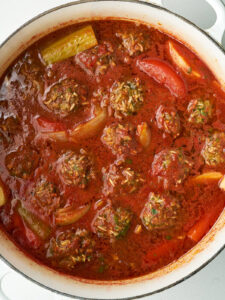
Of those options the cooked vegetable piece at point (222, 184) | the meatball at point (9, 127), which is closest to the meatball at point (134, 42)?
the meatball at point (9, 127)

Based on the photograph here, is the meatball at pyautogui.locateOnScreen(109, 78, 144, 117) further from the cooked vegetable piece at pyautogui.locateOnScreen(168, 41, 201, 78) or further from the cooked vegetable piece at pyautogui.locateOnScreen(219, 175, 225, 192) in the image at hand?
the cooked vegetable piece at pyautogui.locateOnScreen(219, 175, 225, 192)

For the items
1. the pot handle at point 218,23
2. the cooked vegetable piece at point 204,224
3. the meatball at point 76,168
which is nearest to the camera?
the pot handle at point 218,23

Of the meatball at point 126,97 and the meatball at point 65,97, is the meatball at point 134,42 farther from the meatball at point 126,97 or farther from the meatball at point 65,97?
the meatball at point 65,97

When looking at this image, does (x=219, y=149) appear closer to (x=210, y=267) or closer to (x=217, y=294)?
(x=210, y=267)

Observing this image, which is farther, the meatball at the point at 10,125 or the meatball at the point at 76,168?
the meatball at the point at 10,125

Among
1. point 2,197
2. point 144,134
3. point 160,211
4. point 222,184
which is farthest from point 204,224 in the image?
point 2,197
